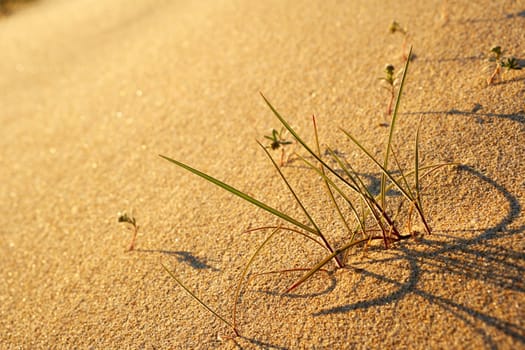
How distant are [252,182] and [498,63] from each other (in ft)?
3.00

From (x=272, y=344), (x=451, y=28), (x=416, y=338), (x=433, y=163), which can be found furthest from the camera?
(x=451, y=28)

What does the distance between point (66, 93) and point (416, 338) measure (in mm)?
2266

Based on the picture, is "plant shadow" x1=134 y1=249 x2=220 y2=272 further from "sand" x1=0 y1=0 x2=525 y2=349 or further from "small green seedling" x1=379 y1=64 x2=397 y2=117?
"small green seedling" x1=379 y1=64 x2=397 y2=117

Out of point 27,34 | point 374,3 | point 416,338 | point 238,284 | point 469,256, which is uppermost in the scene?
point 374,3

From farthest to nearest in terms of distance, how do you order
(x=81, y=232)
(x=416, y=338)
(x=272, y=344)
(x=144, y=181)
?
(x=144, y=181) → (x=81, y=232) → (x=272, y=344) → (x=416, y=338)

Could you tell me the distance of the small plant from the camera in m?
1.59

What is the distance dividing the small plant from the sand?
0.04m

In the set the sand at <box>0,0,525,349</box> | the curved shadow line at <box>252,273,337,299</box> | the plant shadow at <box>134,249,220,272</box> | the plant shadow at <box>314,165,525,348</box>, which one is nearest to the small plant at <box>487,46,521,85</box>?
the sand at <box>0,0,525,349</box>

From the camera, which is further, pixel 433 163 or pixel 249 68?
pixel 249 68

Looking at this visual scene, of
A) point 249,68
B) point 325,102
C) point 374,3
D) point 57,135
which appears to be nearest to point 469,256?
point 325,102

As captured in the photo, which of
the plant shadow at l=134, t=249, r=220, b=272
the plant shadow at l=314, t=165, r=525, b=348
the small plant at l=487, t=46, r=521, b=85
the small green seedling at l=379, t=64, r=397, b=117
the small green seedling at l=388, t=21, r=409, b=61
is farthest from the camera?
the small green seedling at l=388, t=21, r=409, b=61

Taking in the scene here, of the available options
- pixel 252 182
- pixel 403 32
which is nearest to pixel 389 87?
pixel 403 32

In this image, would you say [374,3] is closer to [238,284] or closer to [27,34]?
[238,284]

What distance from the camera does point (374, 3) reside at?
95.9 inches
